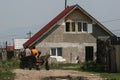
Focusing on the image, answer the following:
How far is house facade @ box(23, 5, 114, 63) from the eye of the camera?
53.6 meters

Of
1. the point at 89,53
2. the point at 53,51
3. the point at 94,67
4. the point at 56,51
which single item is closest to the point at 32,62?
the point at 94,67

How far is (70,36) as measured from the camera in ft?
179

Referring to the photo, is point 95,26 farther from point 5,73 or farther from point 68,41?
point 5,73

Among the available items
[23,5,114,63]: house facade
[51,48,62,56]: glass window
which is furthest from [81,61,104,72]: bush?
[51,48,62,56]: glass window

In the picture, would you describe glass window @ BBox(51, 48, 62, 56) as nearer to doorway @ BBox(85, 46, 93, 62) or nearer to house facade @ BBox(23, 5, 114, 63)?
house facade @ BBox(23, 5, 114, 63)

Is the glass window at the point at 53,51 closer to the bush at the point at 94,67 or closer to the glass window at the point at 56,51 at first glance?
the glass window at the point at 56,51

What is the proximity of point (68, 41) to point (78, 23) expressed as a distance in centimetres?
224

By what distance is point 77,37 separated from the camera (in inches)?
2165

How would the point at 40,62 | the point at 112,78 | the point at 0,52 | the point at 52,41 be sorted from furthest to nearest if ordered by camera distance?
the point at 0,52, the point at 52,41, the point at 40,62, the point at 112,78

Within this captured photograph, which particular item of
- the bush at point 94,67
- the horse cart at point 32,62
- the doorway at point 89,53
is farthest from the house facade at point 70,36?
the horse cart at point 32,62

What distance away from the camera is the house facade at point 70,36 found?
176 feet

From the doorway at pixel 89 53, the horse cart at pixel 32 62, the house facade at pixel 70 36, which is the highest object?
the house facade at pixel 70 36

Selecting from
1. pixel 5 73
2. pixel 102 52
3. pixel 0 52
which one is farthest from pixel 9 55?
pixel 5 73

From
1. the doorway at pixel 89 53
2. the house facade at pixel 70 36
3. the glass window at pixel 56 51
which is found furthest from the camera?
the doorway at pixel 89 53
